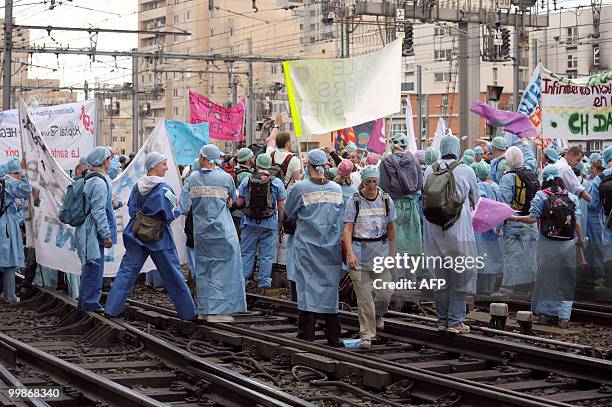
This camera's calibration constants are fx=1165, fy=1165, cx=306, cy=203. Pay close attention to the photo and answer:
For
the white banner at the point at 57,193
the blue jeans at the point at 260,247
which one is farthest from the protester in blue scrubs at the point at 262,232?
the white banner at the point at 57,193

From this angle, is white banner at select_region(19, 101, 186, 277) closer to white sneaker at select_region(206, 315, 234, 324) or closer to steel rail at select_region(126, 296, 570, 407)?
white sneaker at select_region(206, 315, 234, 324)

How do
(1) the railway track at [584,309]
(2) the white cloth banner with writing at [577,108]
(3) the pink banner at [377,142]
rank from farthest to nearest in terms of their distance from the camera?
(3) the pink banner at [377,142] → (2) the white cloth banner with writing at [577,108] → (1) the railway track at [584,309]

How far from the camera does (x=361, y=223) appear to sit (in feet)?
36.9

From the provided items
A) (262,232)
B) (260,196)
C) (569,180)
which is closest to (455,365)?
(569,180)

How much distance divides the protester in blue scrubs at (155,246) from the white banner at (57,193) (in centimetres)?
127

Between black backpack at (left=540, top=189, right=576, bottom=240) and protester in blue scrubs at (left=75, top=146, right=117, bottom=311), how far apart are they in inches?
194

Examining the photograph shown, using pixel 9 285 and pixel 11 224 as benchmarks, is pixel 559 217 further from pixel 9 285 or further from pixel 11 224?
pixel 9 285

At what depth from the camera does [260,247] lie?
643 inches

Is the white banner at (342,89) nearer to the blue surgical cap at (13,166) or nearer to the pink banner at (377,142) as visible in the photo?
the blue surgical cap at (13,166)

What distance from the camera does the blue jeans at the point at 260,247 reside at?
1617 cm

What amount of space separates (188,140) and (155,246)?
379 inches

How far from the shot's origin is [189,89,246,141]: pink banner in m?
28.7

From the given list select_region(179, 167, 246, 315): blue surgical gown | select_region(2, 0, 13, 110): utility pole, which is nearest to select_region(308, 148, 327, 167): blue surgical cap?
select_region(179, 167, 246, 315): blue surgical gown

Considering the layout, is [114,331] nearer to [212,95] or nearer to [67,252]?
[67,252]
